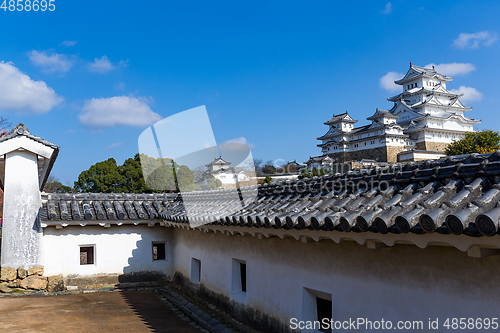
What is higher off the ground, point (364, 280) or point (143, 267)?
point (364, 280)

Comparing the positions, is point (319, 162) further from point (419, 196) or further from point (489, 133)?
point (419, 196)

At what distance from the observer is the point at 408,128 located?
51562mm

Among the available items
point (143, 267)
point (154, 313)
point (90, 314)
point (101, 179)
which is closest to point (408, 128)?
point (101, 179)

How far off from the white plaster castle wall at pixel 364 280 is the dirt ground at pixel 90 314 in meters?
1.82

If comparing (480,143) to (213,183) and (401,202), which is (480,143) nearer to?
(213,183)

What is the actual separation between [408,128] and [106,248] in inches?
1942

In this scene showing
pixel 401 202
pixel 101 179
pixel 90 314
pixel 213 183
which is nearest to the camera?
pixel 401 202

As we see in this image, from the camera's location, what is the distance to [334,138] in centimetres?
5634

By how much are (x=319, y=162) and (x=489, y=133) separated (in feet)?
68.4

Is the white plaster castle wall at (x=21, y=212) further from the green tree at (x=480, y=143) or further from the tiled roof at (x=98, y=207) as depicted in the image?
the green tree at (x=480, y=143)

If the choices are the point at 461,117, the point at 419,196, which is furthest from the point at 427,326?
the point at 461,117

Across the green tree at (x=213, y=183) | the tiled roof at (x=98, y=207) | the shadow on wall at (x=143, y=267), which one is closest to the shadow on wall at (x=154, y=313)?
the shadow on wall at (x=143, y=267)

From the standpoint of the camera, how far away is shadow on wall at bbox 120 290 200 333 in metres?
7.49

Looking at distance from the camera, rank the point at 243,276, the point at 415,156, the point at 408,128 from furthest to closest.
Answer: the point at 408,128 < the point at 415,156 < the point at 243,276
